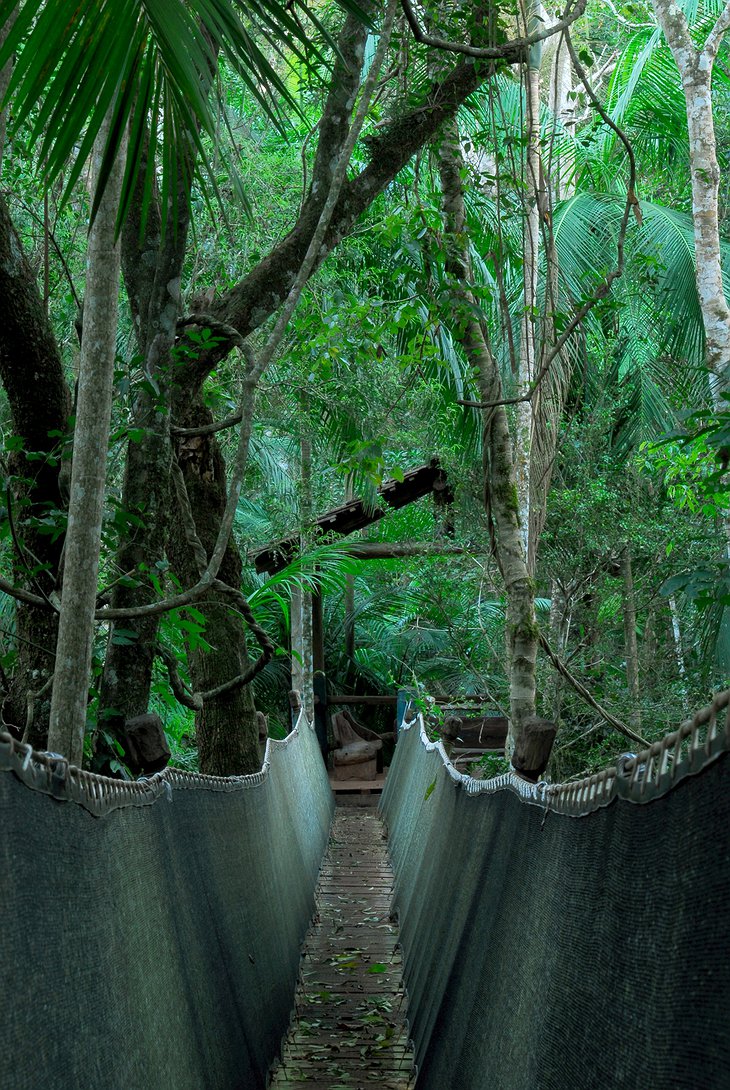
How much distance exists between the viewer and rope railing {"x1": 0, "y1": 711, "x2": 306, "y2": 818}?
134 cm

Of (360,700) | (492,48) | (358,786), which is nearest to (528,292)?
(492,48)

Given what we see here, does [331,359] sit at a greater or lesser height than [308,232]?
greater

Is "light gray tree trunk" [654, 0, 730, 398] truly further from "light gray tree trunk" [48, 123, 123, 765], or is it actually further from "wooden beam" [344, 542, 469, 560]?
"wooden beam" [344, 542, 469, 560]

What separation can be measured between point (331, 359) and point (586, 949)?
5026 millimetres

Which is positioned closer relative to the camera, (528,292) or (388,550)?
(528,292)

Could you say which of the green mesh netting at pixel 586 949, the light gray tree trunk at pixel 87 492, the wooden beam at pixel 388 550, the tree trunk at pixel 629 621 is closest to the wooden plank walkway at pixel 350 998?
the green mesh netting at pixel 586 949

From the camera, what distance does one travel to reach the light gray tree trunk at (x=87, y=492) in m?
2.53

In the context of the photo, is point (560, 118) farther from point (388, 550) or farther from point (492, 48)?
point (492, 48)

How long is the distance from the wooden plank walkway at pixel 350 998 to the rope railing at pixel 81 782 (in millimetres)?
1503

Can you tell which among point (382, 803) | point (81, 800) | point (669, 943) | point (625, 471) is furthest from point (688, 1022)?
point (382, 803)

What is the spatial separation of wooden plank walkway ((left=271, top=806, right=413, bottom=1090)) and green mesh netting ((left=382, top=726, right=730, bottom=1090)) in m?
0.40

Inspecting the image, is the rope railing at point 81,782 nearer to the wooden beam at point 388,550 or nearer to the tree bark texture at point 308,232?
the tree bark texture at point 308,232

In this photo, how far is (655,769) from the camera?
4.48ft

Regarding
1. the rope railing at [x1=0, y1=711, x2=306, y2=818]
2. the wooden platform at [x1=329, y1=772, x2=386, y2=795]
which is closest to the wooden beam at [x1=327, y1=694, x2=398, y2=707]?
the wooden platform at [x1=329, y1=772, x2=386, y2=795]
